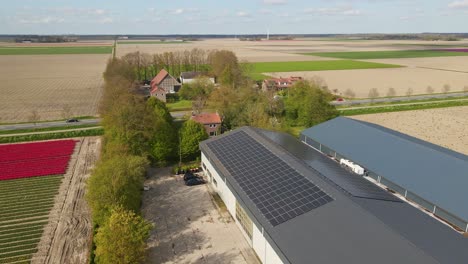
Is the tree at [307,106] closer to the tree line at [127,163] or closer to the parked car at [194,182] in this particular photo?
the tree line at [127,163]

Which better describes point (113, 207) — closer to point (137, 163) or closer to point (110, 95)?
point (137, 163)

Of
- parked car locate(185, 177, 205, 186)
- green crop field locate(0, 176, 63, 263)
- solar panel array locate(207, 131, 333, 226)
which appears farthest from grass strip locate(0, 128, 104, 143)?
solar panel array locate(207, 131, 333, 226)

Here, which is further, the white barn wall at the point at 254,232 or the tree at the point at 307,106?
the tree at the point at 307,106

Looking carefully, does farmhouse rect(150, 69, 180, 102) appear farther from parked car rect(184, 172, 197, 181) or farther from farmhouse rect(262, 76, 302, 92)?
parked car rect(184, 172, 197, 181)

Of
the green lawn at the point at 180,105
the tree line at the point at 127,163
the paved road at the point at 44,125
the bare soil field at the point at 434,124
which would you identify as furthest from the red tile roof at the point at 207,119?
the bare soil field at the point at 434,124

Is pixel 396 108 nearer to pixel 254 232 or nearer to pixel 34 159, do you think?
pixel 254 232
